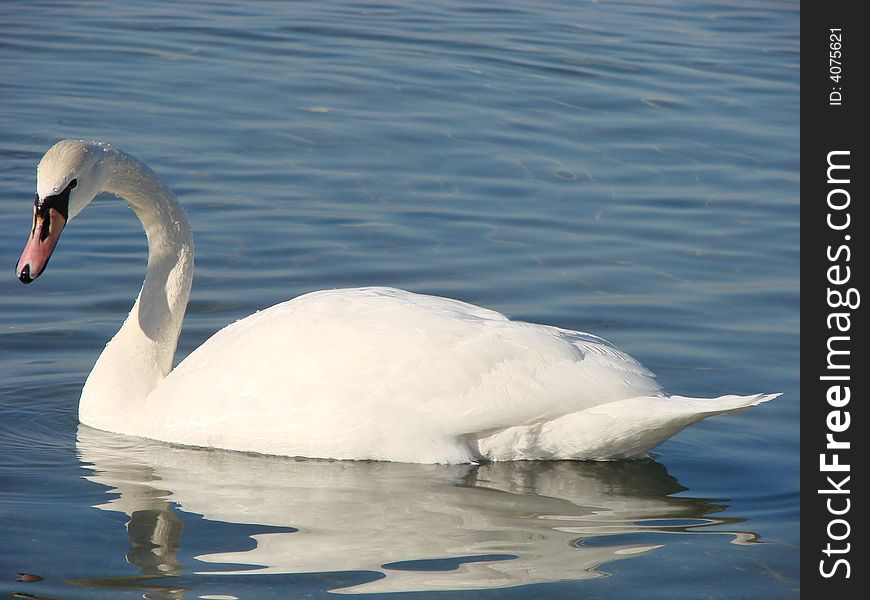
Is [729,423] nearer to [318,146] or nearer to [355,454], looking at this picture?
[355,454]

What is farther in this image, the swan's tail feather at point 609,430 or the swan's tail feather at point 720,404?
the swan's tail feather at point 609,430

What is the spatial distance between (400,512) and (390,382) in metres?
0.61

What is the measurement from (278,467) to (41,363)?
6.11 ft

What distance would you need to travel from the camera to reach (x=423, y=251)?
387 inches

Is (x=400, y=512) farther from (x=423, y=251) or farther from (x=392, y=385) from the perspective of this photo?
(x=423, y=251)

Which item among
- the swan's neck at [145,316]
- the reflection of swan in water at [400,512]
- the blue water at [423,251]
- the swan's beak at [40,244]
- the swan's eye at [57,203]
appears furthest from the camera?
the swan's neck at [145,316]

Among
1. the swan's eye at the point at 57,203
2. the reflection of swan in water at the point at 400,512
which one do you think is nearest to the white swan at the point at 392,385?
the swan's eye at the point at 57,203

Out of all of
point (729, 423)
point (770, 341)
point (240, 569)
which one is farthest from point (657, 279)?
point (240, 569)

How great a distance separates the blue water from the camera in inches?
223

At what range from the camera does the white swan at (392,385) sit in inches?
251

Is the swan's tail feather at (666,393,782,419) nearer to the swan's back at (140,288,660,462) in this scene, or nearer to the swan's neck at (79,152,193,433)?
the swan's back at (140,288,660,462)

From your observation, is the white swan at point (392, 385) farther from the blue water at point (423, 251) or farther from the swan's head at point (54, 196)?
the blue water at point (423, 251)

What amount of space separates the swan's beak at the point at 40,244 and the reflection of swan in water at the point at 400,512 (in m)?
0.85
